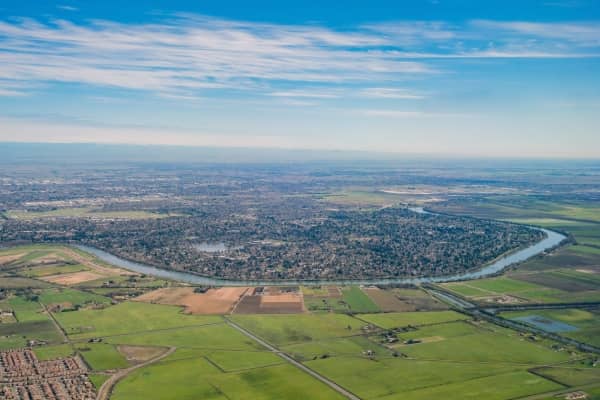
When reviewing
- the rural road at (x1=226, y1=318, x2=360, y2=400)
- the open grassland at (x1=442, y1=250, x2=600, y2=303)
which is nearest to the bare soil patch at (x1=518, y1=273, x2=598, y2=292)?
the open grassland at (x1=442, y1=250, x2=600, y2=303)

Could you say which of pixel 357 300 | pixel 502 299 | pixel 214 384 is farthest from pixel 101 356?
pixel 502 299

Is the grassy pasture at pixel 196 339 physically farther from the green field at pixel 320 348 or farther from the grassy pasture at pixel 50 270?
the grassy pasture at pixel 50 270

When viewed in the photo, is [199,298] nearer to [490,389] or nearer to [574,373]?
[490,389]

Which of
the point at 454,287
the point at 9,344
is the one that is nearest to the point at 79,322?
the point at 9,344

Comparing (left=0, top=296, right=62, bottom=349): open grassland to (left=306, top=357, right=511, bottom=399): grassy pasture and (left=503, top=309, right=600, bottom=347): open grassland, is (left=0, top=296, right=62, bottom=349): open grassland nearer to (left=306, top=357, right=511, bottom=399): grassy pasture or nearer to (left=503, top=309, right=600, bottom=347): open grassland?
(left=306, top=357, right=511, bottom=399): grassy pasture

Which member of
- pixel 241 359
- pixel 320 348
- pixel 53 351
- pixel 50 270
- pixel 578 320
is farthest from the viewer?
pixel 50 270

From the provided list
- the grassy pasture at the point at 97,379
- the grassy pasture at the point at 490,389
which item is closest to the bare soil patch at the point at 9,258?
the grassy pasture at the point at 97,379
